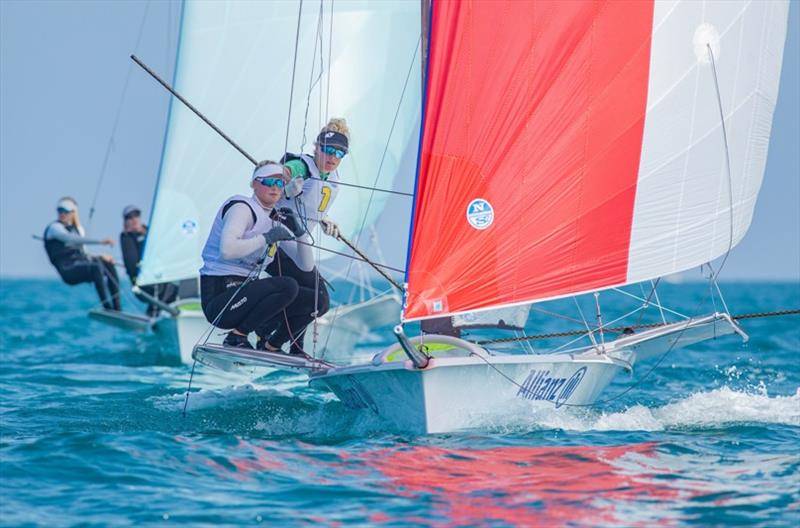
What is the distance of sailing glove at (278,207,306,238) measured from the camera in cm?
780

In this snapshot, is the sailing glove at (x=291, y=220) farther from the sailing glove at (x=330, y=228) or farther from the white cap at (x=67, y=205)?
the white cap at (x=67, y=205)

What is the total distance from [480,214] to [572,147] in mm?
738

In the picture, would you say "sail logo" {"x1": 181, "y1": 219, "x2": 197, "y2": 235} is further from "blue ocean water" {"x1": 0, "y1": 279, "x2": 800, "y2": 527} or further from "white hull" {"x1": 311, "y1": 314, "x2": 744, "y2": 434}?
"white hull" {"x1": 311, "y1": 314, "x2": 744, "y2": 434}

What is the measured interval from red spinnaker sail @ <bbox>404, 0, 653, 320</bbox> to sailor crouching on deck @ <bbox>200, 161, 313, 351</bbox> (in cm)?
126

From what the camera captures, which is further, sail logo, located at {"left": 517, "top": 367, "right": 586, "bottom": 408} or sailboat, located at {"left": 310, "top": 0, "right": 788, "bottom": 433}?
sail logo, located at {"left": 517, "top": 367, "right": 586, "bottom": 408}

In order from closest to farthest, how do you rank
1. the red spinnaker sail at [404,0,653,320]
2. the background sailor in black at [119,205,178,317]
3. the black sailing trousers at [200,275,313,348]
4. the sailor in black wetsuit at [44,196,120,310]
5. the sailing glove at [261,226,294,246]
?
the red spinnaker sail at [404,0,653,320] → the sailing glove at [261,226,294,246] → the black sailing trousers at [200,275,313,348] → the sailor in black wetsuit at [44,196,120,310] → the background sailor in black at [119,205,178,317]

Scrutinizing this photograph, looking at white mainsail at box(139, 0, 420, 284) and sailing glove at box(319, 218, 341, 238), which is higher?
white mainsail at box(139, 0, 420, 284)

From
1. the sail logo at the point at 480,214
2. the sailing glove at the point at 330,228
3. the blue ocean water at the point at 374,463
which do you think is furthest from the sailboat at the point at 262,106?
the sail logo at the point at 480,214

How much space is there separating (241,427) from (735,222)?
353cm

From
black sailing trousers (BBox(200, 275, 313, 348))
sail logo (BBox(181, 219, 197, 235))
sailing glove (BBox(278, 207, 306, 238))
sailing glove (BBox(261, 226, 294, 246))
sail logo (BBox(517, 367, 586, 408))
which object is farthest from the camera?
sail logo (BBox(181, 219, 197, 235))

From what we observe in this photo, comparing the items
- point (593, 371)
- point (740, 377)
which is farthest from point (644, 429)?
point (740, 377)

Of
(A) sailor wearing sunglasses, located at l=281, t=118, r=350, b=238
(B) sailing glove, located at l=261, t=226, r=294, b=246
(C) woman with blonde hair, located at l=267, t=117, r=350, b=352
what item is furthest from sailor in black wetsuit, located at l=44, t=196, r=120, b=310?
(B) sailing glove, located at l=261, t=226, r=294, b=246

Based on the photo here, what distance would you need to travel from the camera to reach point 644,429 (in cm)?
771

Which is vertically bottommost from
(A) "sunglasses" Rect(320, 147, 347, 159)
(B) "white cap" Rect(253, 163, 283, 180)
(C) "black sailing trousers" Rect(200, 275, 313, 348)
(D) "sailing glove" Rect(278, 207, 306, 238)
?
(C) "black sailing trousers" Rect(200, 275, 313, 348)
